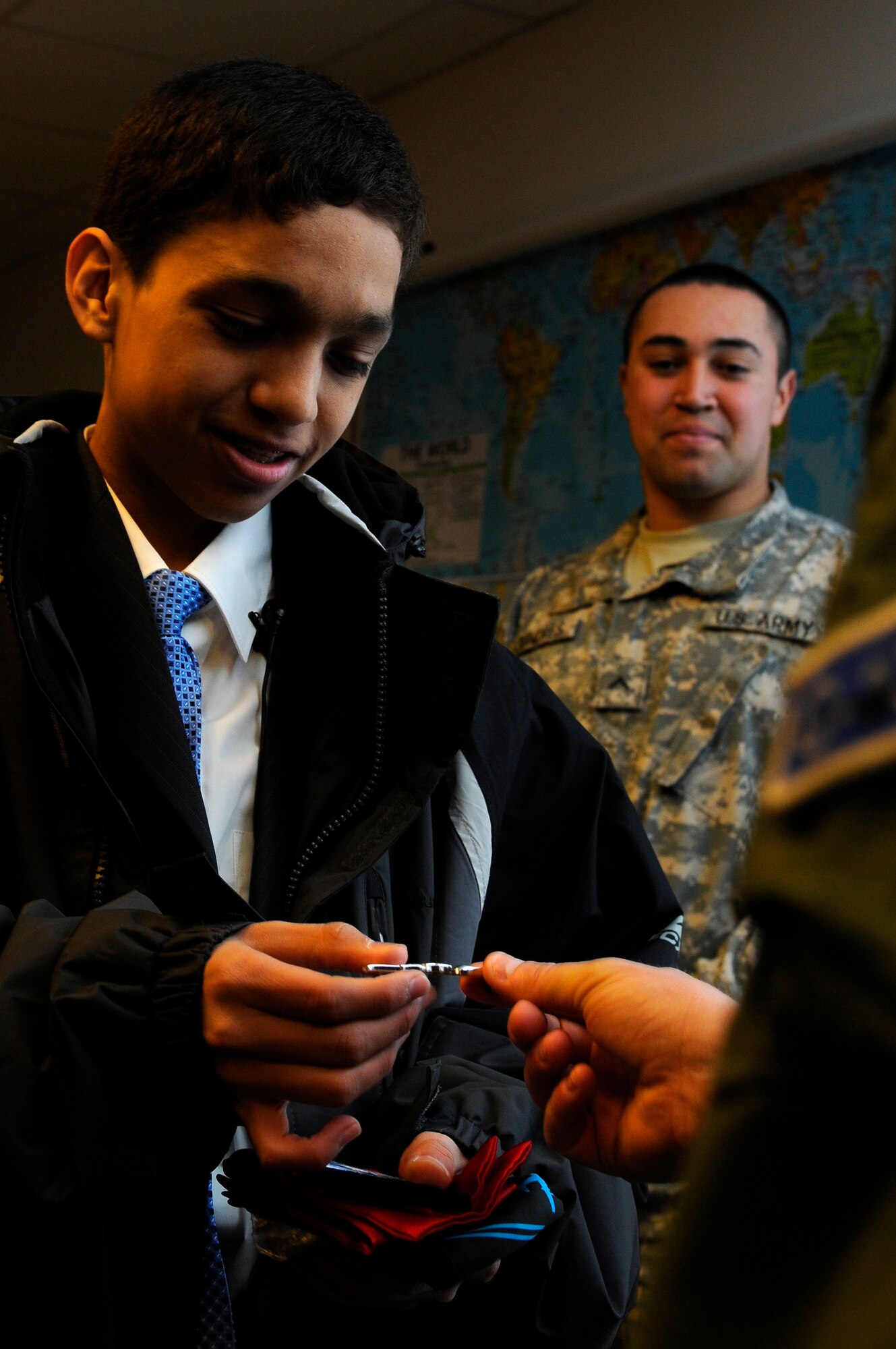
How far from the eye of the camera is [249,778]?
1339 millimetres

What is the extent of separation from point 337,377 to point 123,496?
0.26 metres

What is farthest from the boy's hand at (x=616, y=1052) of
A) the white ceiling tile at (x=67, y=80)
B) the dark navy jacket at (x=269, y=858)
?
the white ceiling tile at (x=67, y=80)

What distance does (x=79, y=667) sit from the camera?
123cm

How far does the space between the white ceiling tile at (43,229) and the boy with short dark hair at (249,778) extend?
4565 millimetres

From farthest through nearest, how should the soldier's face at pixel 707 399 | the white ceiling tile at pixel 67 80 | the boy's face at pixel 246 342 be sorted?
the white ceiling tile at pixel 67 80 → the soldier's face at pixel 707 399 → the boy's face at pixel 246 342

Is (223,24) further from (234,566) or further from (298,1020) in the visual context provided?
(298,1020)

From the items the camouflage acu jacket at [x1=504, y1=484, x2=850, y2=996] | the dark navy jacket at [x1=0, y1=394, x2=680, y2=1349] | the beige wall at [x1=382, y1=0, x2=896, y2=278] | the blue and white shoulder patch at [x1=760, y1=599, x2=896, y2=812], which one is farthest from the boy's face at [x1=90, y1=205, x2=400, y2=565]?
the beige wall at [x1=382, y1=0, x2=896, y2=278]

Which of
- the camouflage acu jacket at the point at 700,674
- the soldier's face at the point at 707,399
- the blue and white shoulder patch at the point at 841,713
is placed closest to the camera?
the blue and white shoulder patch at the point at 841,713

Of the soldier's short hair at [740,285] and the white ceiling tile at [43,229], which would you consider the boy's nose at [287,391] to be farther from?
the white ceiling tile at [43,229]

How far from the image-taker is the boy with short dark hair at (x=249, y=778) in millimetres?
1034

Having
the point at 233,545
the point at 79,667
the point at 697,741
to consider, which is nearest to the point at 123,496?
the point at 233,545

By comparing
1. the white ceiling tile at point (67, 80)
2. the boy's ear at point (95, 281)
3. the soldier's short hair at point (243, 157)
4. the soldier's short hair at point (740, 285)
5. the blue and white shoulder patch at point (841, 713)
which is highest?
the white ceiling tile at point (67, 80)

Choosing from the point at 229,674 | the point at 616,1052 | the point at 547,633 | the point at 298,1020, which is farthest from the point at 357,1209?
the point at 547,633

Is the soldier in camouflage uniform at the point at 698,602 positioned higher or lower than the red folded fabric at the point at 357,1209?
higher
